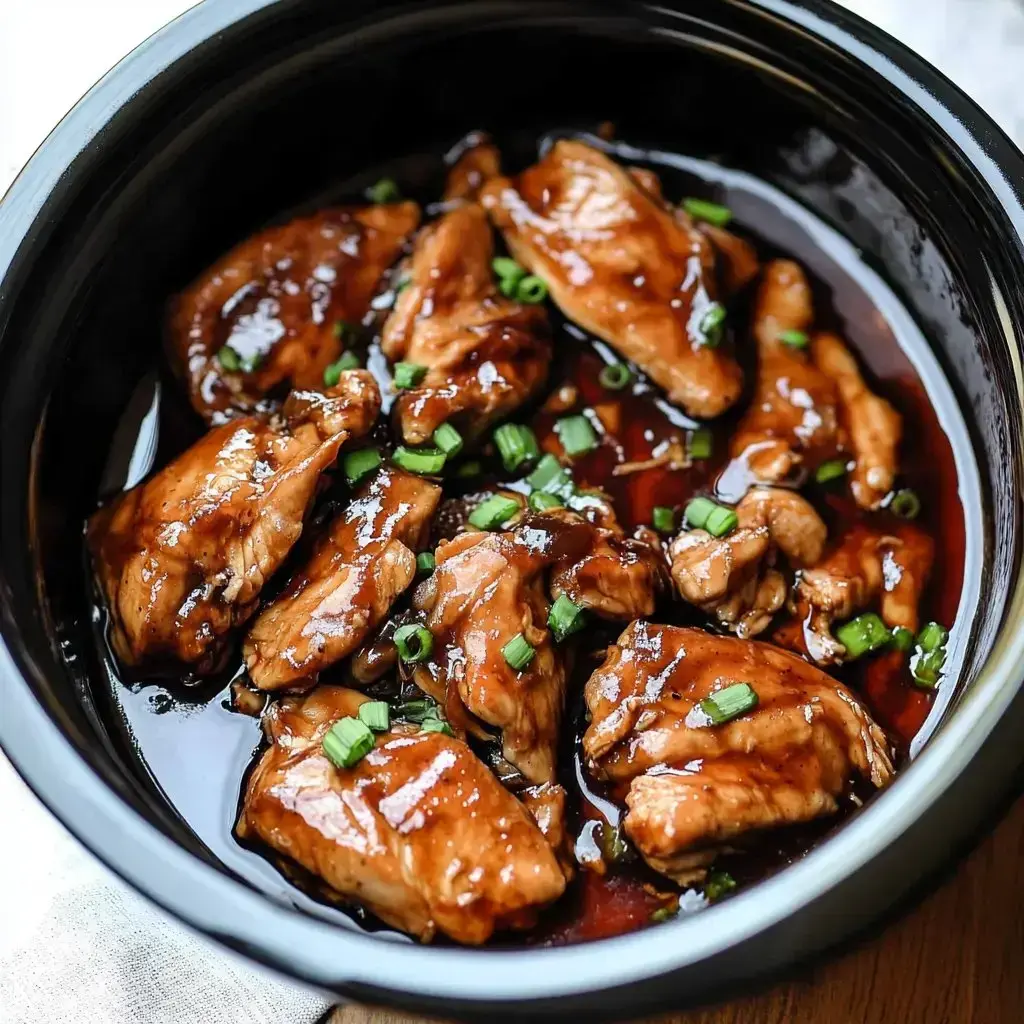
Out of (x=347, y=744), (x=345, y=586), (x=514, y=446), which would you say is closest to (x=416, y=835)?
(x=347, y=744)

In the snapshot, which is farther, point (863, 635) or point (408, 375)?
point (408, 375)

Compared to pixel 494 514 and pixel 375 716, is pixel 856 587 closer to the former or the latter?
pixel 494 514

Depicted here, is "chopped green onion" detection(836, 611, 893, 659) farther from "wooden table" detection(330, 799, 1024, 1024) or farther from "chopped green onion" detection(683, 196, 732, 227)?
"chopped green onion" detection(683, 196, 732, 227)

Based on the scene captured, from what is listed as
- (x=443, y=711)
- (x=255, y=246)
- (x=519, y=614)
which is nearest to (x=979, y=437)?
(x=519, y=614)

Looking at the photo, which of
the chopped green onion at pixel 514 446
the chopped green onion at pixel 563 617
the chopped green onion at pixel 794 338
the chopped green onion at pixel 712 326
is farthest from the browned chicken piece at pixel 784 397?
the chopped green onion at pixel 563 617

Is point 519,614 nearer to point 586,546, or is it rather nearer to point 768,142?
point 586,546

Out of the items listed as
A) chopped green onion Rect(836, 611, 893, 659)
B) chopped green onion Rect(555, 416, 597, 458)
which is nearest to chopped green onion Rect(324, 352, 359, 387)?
chopped green onion Rect(555, 416, 597, 458)
